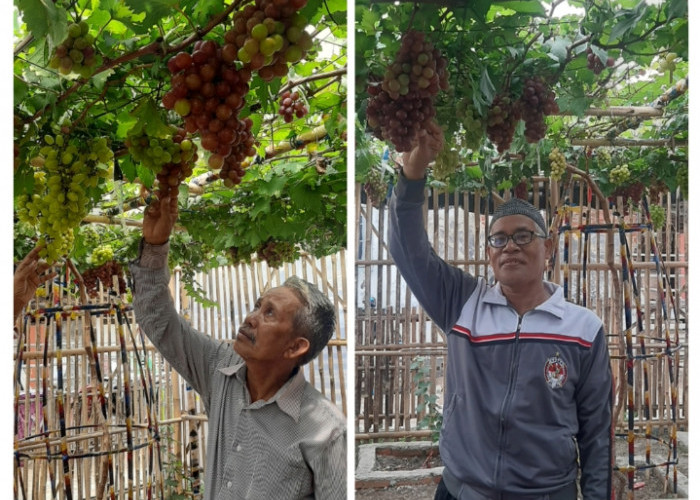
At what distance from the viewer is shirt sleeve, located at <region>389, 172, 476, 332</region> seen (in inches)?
44.4

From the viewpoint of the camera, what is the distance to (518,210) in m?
1.12

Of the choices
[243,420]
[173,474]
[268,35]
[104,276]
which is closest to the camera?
[268,35]

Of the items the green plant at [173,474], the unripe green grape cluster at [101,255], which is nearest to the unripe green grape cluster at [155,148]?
the green plant at [173,474]

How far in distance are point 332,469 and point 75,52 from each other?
91 cm

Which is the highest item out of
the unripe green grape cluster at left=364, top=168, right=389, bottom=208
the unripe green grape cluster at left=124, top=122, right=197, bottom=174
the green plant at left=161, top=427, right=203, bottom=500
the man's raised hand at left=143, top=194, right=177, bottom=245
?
the unripe green grape cluster at left=124, top=122, right=197, bottom=174

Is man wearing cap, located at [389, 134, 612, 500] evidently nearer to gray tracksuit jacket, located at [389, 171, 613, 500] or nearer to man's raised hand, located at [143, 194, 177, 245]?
gray tracksuit jacket, located at [389, 171, 613, 500]

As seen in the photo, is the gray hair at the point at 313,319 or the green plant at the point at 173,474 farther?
the green plant at the point at 173,474

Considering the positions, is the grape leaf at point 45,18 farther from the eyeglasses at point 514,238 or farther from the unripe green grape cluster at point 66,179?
the eyeglasses at point 514,238

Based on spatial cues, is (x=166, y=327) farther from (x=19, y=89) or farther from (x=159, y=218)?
(x=19, y=89)

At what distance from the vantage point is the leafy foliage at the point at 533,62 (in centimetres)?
111

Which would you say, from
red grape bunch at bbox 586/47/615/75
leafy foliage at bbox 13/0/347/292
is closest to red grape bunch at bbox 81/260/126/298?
leafy foliage at bbox 13/0/347/292

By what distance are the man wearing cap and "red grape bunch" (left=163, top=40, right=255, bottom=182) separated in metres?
0.37

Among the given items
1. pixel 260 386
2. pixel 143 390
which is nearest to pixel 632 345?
pixel 260 386

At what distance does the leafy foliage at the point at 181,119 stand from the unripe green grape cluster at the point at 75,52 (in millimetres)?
19
